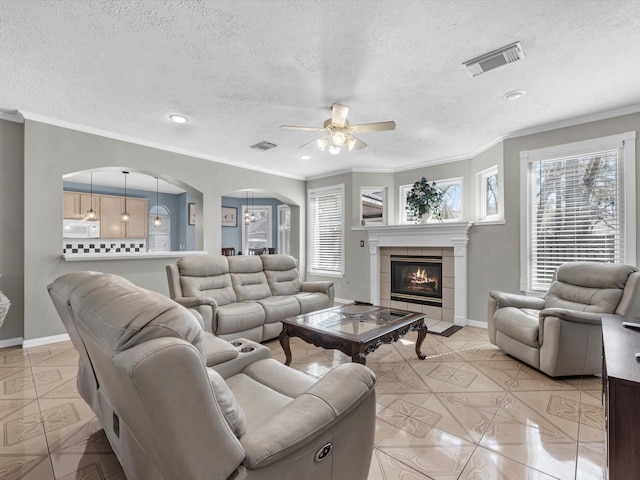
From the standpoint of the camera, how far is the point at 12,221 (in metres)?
3.54

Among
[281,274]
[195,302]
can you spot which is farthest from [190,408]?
[281,274]

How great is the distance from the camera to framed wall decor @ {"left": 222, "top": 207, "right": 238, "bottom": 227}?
814 centimetres

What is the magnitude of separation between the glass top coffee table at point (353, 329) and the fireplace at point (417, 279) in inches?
77.2

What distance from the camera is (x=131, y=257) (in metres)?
4.24

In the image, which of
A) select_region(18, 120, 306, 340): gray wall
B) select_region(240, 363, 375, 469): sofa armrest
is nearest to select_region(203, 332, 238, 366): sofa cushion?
select_region(240, 363, 375, 469): sofa armrest

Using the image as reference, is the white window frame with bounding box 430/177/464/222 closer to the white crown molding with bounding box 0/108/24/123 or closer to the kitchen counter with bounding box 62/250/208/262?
the kitchen counter with bounding box 62/250/208/262

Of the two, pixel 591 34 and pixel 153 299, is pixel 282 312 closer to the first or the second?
pixel 153 299

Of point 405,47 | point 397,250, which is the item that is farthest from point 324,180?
point 405,47

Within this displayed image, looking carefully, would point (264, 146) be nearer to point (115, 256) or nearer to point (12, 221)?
point (115, 256)

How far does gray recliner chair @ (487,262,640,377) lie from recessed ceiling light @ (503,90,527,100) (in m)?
1.83

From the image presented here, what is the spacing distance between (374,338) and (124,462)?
170 cm

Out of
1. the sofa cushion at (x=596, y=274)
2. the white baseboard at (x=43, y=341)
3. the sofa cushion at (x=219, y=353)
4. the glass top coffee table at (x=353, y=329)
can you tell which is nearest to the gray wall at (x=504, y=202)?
the sofa cushion at (x=596, y=274)

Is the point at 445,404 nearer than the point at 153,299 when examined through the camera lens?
No

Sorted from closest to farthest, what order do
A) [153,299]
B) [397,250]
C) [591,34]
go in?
[153,299] → [591,34] → [397,250]
